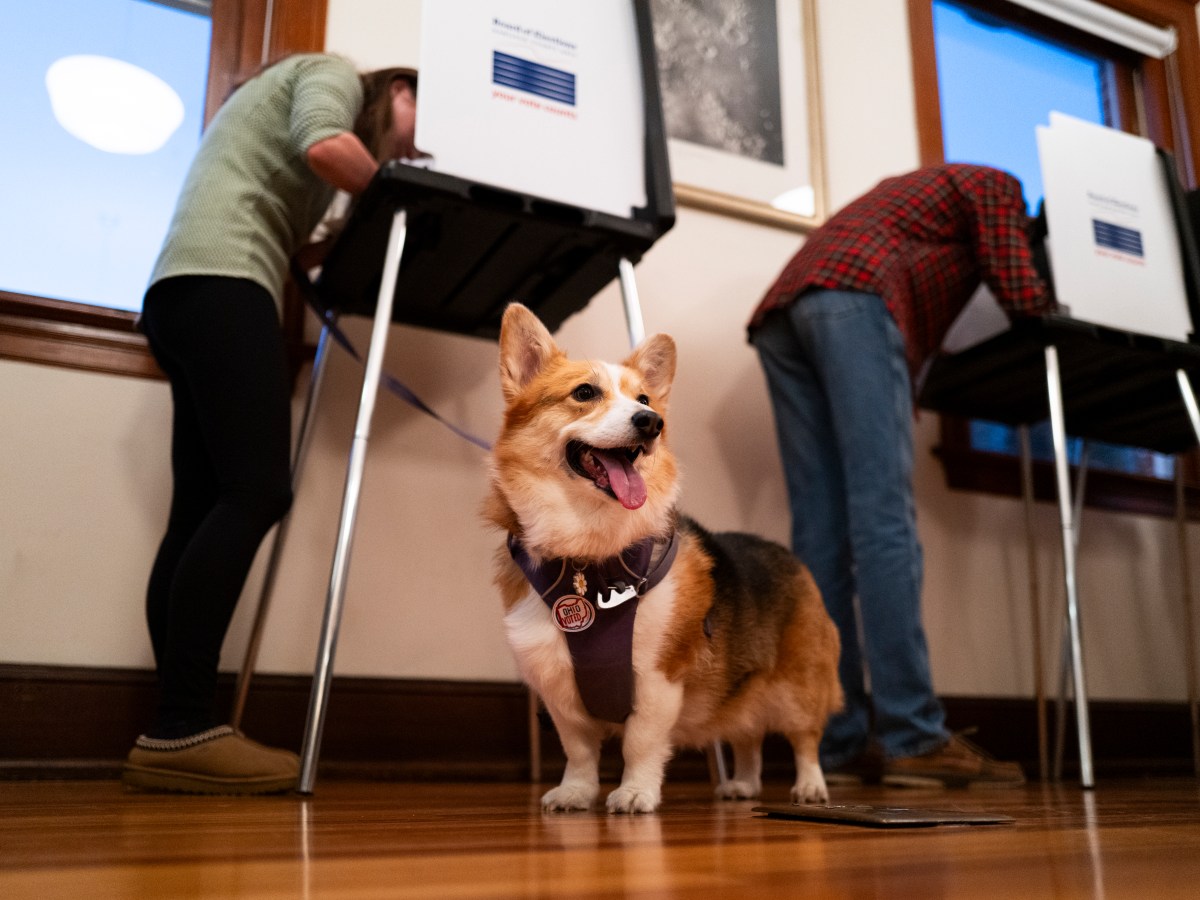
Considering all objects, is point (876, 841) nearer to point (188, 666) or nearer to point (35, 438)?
point (188, 666)

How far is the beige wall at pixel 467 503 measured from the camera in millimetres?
2059

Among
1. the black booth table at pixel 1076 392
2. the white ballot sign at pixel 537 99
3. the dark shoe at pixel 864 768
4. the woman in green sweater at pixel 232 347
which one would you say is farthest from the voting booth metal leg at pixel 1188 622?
the woman in green sweater at pixel 232 347

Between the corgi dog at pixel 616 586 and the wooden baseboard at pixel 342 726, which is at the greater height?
the corgi dog at pixel 616 586

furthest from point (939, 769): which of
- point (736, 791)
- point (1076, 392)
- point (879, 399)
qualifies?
point (1076, 392)

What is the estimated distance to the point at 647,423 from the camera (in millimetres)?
1337

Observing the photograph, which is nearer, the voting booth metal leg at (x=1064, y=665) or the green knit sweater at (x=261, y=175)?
the green knit sweater at (x=261, y=175)

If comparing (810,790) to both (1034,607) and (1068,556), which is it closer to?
(1068,556)

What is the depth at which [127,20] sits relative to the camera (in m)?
2.38

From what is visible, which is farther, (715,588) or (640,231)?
(640,231)

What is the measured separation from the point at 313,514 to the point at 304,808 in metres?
1.05

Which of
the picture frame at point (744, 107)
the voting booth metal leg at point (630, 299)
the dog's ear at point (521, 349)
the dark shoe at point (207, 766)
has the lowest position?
the dark shoe at point (207, 766)

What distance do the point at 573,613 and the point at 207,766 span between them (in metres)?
0.71

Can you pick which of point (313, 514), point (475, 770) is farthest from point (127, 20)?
point (475, 770)

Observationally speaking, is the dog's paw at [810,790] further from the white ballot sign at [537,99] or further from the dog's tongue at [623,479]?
the white ballot sign at [537,99]
